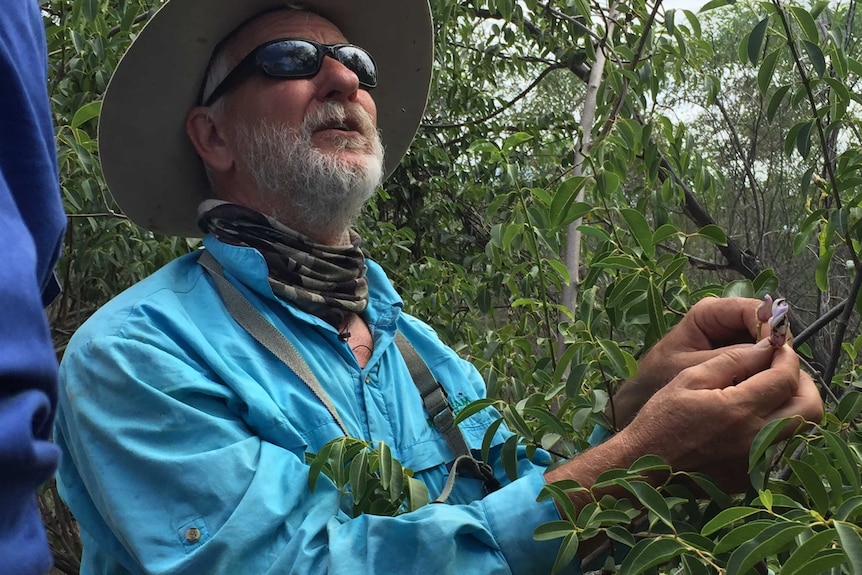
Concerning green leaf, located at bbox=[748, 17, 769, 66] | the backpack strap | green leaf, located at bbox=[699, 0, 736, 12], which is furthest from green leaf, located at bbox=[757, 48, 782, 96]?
the backpack strap

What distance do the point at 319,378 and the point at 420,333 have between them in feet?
1.51

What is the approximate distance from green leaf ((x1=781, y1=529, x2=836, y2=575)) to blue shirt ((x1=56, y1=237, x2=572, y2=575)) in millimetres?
521

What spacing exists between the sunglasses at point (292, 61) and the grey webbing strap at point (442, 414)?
2.32 ft

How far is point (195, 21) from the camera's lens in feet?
6.90

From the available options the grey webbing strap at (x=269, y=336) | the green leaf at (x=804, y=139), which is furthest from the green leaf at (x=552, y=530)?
the green leaf at (x=804, y=139)

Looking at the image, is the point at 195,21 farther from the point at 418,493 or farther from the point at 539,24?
the point at 539,24

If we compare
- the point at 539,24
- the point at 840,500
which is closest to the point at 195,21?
the point at 840,500

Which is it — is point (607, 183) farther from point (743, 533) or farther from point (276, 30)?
point (276, 30)

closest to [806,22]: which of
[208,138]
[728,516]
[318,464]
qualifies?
[728,516]

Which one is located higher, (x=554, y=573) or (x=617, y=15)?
(x=617, y=15)

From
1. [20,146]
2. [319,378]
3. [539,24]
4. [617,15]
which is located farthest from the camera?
[539,24]

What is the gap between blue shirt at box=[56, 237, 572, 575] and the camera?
1305 millimetres

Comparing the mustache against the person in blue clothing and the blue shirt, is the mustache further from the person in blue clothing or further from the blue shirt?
the person in blue clothing

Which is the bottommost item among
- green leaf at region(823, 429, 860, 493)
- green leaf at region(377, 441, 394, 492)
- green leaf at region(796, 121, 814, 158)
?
green leaf at region(377, 441, 394, 492)
